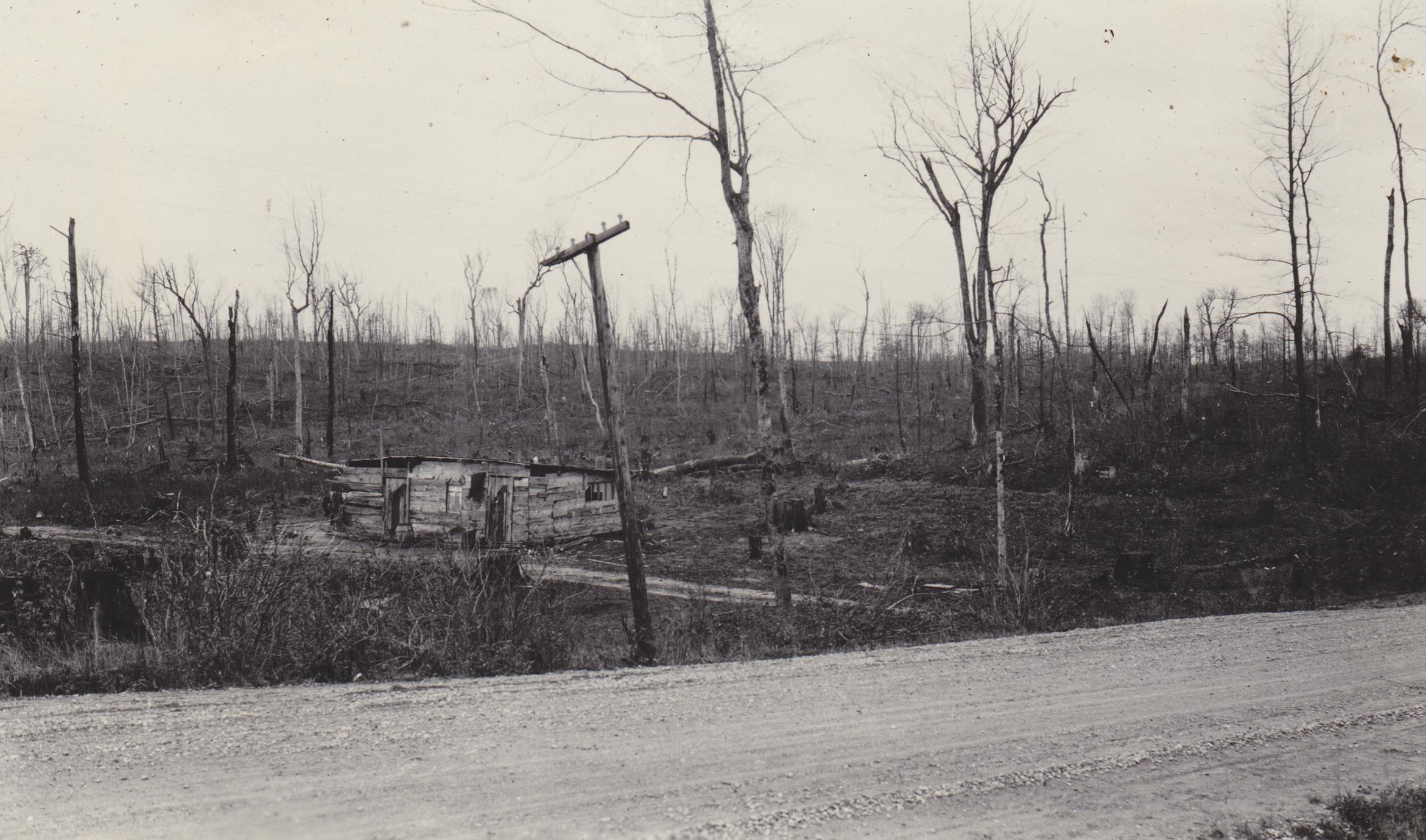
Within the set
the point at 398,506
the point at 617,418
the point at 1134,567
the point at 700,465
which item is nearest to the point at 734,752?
the point at 617,418

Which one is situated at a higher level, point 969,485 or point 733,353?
point 733,353

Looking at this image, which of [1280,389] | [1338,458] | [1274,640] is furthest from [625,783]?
[1280,389]

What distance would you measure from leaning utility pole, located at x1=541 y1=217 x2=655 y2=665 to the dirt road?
119 cm

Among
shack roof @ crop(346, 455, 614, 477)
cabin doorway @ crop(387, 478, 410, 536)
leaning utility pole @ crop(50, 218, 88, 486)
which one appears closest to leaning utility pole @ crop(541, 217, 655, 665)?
shack roof @ crop(346, 455, 614, 477)

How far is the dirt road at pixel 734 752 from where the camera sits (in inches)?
158

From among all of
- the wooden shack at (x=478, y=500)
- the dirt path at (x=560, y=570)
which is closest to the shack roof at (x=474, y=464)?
the wooden shack at (x=478, y=500)

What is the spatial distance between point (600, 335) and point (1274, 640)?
741 cm

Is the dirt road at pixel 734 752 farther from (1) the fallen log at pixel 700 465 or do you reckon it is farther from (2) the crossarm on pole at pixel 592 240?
(1) the fallen log at pixel 700 465

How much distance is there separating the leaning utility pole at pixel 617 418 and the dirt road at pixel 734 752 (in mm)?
1186

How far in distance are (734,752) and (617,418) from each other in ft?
12.8

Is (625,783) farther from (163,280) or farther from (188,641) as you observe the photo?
(163,280)

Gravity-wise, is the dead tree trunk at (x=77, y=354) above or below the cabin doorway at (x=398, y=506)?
above

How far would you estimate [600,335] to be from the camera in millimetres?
8172

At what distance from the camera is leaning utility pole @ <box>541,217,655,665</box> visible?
7.86 meters
